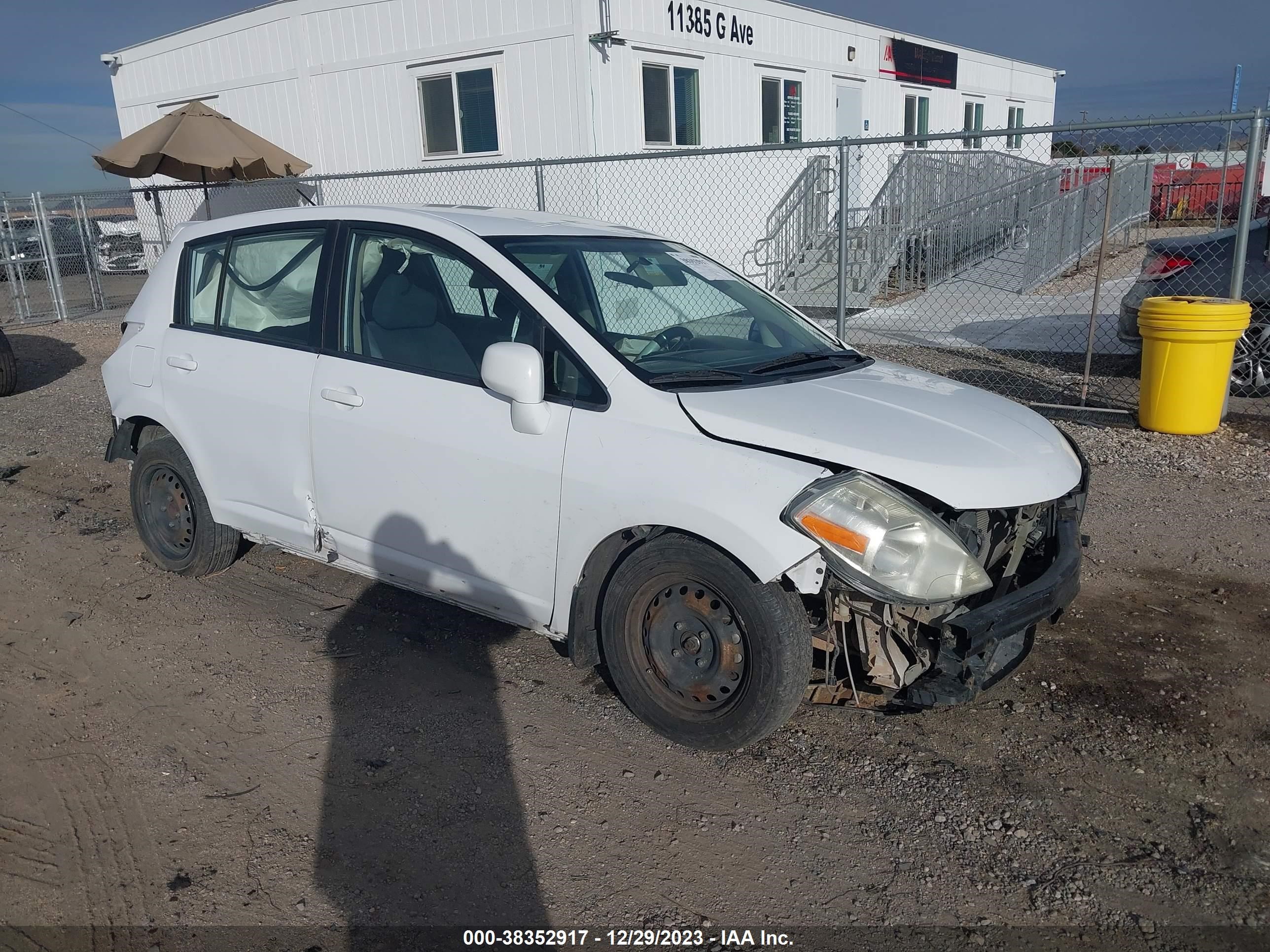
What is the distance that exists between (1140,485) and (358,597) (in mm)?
4861

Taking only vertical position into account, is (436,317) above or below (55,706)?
above

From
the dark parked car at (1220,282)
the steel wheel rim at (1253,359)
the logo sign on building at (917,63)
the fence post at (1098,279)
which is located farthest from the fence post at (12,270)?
the steel wheel rim at (1253,359)

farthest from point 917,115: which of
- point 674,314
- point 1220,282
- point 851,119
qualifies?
point 674,314

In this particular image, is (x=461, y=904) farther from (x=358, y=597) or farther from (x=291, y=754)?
(x=358, y=597)

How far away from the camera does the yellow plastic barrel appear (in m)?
6.82

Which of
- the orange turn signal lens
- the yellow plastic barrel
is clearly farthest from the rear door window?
the yellow plastic barrel

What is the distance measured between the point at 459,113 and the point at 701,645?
1203cm

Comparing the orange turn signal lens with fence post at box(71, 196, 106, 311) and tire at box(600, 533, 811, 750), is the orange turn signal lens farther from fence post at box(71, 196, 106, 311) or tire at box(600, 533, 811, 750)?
fence post at box(71, 196, 106, 311)

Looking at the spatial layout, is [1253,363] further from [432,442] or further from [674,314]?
[432,442]

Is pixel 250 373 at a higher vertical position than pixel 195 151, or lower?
lower

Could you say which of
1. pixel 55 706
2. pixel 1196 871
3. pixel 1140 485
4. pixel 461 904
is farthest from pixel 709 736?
pixel 1140 485

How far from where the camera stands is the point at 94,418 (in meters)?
9.43

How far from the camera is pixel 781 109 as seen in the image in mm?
15617

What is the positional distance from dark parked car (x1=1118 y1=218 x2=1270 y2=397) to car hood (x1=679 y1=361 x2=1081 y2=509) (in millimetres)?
5450
